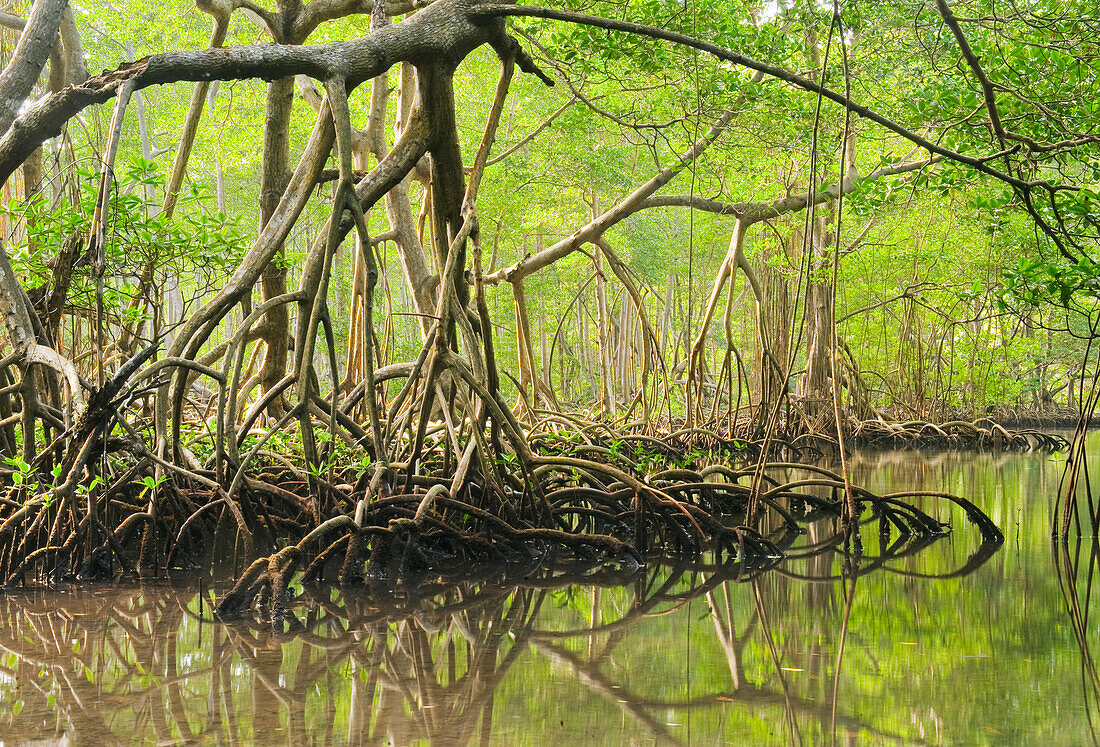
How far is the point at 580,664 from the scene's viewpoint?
3.13m

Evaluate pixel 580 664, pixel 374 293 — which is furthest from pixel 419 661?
pixel 374 293

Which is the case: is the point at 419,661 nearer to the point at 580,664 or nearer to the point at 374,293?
the point at 580,664

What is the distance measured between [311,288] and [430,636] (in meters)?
1.76

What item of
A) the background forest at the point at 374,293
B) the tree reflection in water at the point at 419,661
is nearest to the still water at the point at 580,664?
the tree reflection in water at the point at 419,661

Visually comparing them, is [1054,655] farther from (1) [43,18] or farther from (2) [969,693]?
(1) [43,18]

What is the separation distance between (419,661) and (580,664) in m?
0.50

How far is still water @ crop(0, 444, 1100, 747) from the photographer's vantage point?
2.50 m

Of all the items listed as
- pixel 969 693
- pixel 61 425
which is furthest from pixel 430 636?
pixel 61 425

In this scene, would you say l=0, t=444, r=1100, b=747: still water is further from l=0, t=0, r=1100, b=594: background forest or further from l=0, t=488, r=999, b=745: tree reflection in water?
l=0, t=0, r=1100, b=594: background forest

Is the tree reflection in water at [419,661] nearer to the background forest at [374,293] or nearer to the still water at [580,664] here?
the still water at [580,664]

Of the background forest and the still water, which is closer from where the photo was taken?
the still water

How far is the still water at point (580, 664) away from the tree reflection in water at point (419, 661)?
10 millimetres

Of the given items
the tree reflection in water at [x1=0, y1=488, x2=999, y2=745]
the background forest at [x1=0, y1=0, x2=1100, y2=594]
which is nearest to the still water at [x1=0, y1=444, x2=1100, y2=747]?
the tree reflection in water at [x1=0, y1=488, x2=999, y2=745]

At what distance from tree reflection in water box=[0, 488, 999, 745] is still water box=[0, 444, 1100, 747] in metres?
0.01
